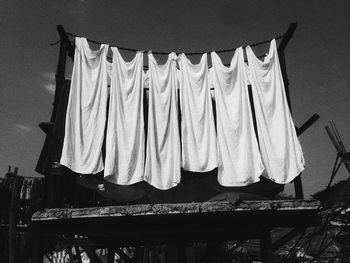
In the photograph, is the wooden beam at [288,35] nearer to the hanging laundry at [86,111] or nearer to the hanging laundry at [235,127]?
the hanging laundry at [235,127]

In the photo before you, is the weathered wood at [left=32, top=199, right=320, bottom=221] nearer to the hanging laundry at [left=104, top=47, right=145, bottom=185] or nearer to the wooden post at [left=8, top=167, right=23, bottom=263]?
the hanging laundry at [left=104, top=47, right=145, bottom=185]

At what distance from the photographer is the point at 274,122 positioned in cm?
601

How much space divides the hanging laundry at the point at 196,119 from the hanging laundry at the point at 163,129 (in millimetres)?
159

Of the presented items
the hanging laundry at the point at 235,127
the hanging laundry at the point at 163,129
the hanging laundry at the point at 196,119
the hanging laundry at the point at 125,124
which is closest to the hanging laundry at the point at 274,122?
the hanging laundry at the point at 235,127

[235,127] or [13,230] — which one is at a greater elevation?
[235,127]

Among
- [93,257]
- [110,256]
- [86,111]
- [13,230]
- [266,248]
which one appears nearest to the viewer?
[266,248]

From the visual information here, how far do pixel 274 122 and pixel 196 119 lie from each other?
1.49 m

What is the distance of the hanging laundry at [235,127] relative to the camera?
554 centimetres

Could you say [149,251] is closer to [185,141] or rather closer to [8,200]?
[8,200]

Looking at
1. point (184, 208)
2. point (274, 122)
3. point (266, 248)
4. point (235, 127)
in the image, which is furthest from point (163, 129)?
point (266, 248)

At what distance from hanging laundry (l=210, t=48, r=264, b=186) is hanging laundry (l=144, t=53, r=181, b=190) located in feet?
2.75

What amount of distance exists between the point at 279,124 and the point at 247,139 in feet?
2.29

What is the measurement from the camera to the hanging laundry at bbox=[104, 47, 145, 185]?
5582mm

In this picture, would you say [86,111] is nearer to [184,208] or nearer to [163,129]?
[163,129]
